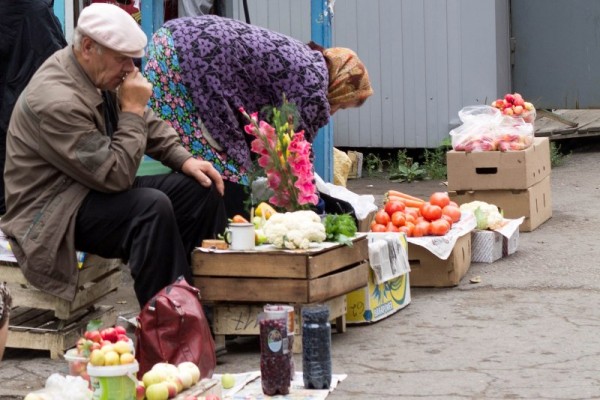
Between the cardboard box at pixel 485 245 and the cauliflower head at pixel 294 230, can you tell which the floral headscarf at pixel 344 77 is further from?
the cauliflower head at pixel 294 230

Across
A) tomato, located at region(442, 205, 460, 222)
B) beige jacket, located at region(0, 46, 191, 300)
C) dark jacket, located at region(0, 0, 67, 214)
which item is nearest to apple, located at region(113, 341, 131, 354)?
beige jacket, located at region(0, 46, 191, 300)

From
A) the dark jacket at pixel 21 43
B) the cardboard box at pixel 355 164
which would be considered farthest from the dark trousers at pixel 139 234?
the cardboard box at pixel 355 164

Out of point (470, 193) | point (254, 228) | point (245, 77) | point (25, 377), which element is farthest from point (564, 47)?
point (25, 377)

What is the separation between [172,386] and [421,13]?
738 centimetres

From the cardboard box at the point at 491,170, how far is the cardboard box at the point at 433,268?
142 centimetres

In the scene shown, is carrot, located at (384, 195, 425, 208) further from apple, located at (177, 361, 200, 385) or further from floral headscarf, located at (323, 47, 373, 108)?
apple, located at (177, 361, 200, 385)

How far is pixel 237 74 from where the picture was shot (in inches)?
246

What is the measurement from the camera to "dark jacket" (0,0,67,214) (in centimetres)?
663

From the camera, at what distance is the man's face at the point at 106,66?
512cm

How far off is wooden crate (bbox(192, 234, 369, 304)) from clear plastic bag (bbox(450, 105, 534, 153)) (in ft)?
9.74

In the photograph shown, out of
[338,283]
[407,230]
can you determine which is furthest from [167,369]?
[407,230]

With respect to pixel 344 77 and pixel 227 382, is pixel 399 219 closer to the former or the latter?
pixel 344 77

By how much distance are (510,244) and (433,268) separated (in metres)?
0.94

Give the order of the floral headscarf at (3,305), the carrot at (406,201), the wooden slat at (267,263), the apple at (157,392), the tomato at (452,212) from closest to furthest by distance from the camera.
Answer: the floral headscarf at (3,305) < the apple at (157,392) < the wooden slat at (267,263) < the tomato at (452,212) < the carrot at (406,201)
